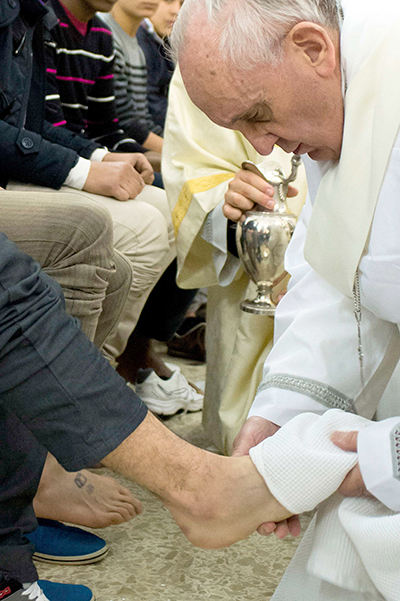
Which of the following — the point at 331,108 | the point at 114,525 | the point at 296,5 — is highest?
the point at 296,5

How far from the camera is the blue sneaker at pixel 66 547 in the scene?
141cm

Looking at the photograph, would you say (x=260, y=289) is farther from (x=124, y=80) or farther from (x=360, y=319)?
(x=124, y=80)

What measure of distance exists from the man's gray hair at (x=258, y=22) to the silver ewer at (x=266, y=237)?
597 millimetres

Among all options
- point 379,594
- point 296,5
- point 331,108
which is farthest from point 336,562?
point 296,5

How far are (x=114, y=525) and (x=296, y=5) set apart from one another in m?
1.18

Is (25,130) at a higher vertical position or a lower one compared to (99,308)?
higher

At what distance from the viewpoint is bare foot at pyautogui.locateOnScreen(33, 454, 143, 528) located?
1.48m

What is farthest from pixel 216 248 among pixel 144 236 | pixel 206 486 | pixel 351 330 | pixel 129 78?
pixel 129 78

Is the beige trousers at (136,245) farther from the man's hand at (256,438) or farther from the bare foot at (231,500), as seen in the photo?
the bare foot at (231,500)

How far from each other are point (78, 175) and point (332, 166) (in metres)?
0.97

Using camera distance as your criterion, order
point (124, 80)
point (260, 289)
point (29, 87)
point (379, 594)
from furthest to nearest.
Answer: point (124, 80), point (29, 87), point (260, 289), point (379, 594)

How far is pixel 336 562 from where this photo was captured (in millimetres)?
968

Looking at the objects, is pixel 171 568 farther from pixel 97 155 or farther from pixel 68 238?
pixel 97 155

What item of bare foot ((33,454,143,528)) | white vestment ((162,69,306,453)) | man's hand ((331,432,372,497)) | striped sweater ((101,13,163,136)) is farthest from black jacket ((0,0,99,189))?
man's hand ((331,432,372,497))
